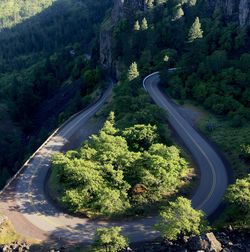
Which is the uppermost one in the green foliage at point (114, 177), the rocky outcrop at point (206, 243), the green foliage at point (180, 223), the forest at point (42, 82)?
the forest at point (42, 82)

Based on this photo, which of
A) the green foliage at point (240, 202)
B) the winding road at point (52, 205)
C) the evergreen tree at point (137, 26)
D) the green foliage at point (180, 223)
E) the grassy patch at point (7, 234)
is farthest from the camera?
the evergreen tree at point (137, 26)

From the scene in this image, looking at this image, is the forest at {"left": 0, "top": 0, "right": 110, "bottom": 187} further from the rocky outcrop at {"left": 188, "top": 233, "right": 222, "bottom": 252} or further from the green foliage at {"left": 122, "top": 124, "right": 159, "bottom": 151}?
the rocky outcrop at {"left": 188, "top": 233, "right": 222, "bottom": 252}

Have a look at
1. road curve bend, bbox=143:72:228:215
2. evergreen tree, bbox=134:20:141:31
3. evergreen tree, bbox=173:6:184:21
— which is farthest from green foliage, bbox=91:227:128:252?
evergreen tree, bbox=173:6:184:21

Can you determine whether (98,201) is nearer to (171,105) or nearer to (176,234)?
(176,234)

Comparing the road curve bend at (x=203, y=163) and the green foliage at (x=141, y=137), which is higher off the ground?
the green foliage at (x=141, y=137)

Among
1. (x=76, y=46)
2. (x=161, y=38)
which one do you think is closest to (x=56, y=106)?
(x=161, y=38)

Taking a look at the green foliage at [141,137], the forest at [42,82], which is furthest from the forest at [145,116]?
the forest at [42,82]

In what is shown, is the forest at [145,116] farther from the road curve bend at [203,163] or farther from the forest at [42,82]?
the road curve bend at [203,163]
